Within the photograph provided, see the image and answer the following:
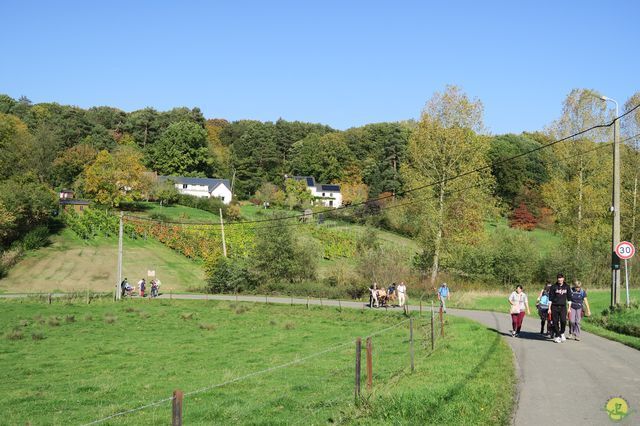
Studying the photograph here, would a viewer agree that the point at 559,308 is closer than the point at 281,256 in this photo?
Yes

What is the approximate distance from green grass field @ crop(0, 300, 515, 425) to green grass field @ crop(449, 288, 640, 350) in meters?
3.85

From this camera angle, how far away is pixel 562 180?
151ft

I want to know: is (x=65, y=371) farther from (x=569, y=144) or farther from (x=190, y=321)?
(x=569, y=144)

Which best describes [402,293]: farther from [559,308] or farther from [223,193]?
[223,193]

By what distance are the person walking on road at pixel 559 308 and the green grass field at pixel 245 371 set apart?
6.38ft

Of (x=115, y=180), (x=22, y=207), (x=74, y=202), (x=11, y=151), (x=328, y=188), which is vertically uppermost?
(x=11, y=151)

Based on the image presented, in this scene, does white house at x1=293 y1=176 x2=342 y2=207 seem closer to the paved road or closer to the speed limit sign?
the speed limit sign

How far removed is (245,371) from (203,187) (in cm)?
8881

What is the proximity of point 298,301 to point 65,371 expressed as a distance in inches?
910

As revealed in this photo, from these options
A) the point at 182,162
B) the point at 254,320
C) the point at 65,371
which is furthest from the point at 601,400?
the point at 182,162

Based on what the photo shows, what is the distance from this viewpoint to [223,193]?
10538cm

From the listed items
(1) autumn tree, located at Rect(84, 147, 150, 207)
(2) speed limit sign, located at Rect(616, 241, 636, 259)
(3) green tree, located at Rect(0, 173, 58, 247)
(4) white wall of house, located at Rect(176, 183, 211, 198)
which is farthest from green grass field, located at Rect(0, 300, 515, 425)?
(4) white wall of house, located at Rect(176, 183, 211, 198)

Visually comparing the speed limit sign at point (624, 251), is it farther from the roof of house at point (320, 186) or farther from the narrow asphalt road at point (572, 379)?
the roof of house at point (320, 186)

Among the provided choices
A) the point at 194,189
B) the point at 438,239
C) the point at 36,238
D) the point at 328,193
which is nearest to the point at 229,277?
the point at 438,239
